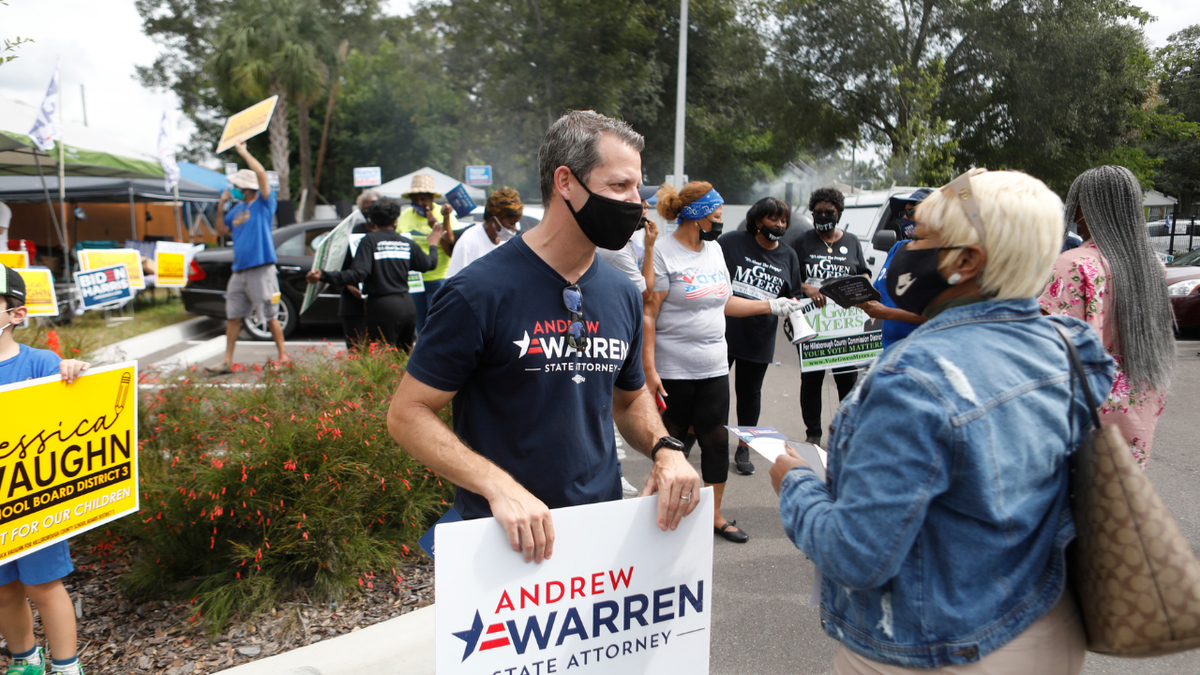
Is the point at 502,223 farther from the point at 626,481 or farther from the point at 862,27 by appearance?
the point at 862,27

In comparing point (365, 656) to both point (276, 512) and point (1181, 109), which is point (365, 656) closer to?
point (276, 512)

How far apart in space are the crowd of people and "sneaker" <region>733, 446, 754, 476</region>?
109 inches

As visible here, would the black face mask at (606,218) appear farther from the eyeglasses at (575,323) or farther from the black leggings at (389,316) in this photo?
the black leggings at (389,316)

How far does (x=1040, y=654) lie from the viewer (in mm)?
1408

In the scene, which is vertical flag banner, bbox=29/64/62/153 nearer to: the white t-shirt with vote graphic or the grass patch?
the grass patch

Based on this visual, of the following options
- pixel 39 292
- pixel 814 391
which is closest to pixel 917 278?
pixel 814 391

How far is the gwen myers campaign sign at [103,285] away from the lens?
33.1ft

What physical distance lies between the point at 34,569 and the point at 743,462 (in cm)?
404

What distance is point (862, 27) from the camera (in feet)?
85.5

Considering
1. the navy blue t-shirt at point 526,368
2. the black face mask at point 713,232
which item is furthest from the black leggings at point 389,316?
the navy blue t-shirt at point 526,368

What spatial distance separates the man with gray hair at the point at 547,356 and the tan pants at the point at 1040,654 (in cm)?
64

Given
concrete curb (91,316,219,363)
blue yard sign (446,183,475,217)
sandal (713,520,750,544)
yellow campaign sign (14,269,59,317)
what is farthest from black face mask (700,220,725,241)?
concrete curb (91,316,219,363)

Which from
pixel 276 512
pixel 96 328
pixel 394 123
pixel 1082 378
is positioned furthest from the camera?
pixel 394 123

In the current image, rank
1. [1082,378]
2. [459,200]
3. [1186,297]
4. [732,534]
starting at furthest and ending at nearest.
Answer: [1186,297], [459,200], [732,534], [1082,378]
